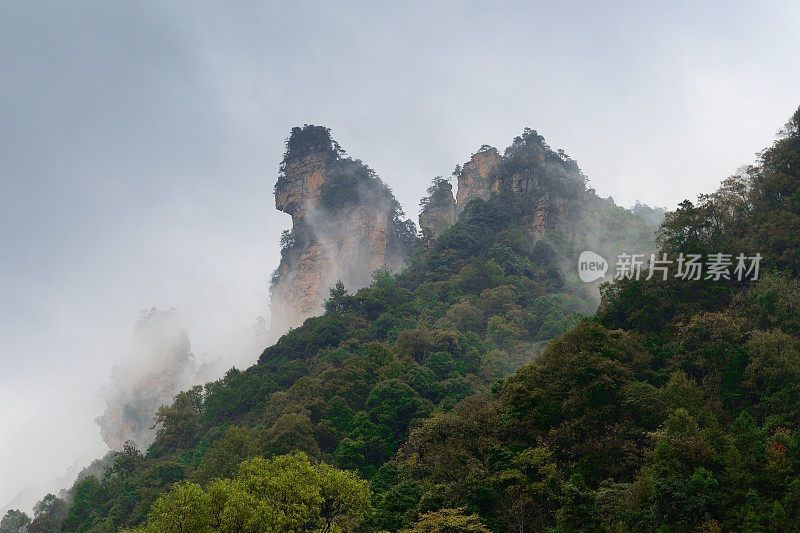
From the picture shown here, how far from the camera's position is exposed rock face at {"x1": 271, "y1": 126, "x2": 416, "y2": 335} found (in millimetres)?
67750

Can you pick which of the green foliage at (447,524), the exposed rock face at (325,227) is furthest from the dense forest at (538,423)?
the exposed rock face at (325,227)

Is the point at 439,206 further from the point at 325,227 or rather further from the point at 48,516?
the point at 48,516

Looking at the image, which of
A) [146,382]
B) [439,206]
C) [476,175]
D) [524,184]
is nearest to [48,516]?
[146,382]

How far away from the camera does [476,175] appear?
257ft

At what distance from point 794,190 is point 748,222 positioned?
6.81 ft

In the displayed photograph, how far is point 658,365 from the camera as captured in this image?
24.1 metres

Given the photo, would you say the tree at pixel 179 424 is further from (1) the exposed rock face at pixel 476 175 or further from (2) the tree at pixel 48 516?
(1) the exposed rock face at pixel 476 175

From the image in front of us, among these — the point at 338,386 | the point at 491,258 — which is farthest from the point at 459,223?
the point at 338,386

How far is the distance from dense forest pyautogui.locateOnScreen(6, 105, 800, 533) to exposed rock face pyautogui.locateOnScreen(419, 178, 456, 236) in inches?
1275

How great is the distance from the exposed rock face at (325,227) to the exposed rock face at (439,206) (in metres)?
4.59

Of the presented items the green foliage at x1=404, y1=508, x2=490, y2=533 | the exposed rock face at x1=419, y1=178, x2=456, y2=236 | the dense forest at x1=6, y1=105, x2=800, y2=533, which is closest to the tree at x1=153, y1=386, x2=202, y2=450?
the dense forest at x1=6, y1=105, x2=800, y2=533

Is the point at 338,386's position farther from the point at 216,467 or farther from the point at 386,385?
the point at 216,467

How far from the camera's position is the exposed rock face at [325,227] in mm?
67750

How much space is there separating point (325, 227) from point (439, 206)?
51.4 ft
